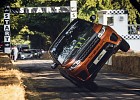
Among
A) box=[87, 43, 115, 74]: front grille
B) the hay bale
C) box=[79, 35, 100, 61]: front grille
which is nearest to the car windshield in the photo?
box=[79, 35, 100, 61]: front grille

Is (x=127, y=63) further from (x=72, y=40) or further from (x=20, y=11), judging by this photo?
(x=20, y=11)

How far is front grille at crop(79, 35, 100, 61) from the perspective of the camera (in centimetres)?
1582

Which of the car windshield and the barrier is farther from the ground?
the car windshield

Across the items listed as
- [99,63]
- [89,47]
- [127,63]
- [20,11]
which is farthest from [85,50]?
[20,11]

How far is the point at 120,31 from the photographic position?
134 ft

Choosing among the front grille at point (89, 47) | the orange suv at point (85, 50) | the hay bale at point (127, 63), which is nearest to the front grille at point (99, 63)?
the orange suv at point (85, 50)

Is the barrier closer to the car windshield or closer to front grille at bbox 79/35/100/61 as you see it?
the car windshield

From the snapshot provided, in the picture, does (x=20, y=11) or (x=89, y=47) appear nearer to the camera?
(x=89, y=47)

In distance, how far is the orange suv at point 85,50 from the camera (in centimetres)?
1579

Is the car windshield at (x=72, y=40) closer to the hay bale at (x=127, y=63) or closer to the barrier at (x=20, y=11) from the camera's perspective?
the hay bale at (x=127, y=63)

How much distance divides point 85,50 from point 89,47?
0.19 m

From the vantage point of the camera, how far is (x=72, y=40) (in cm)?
1661

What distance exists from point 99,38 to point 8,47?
19344 mm

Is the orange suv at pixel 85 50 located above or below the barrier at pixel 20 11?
above
